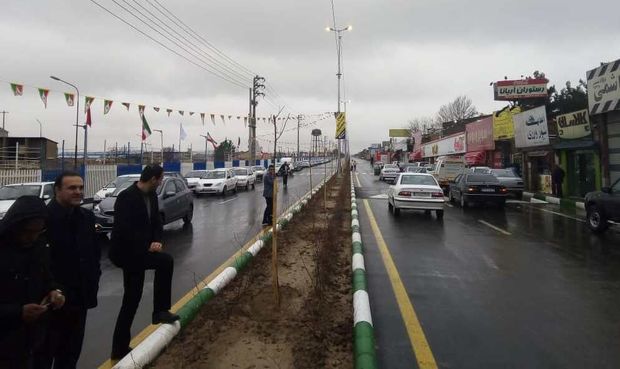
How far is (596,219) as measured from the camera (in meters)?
11.5

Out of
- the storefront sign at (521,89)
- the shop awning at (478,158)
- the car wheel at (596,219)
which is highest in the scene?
the storefront sign at (521,89)

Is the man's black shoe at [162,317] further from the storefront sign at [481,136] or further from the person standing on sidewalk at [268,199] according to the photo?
the storefront sign at [481,136]

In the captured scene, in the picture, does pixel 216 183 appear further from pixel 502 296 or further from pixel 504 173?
pixel 502 296

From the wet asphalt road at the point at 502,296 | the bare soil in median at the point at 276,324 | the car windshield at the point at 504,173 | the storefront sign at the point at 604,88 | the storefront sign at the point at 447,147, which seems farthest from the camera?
the storefront sign at the point at 447,147

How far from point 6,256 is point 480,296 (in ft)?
18.1

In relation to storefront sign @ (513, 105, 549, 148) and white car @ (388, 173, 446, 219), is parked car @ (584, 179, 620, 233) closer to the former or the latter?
white car @ (388, 173, 446, 219)

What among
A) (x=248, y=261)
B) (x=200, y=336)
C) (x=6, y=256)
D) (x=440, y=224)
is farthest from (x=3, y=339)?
(x=440, y=224)

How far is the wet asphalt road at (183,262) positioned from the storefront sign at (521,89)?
102 ft

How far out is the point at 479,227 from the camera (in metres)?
12.7

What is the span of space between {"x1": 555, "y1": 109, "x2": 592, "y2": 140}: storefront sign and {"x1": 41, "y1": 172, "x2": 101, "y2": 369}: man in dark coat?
23538mm

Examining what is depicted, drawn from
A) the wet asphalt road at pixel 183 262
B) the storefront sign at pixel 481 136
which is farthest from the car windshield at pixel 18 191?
the storefront sign at pixel 481 136

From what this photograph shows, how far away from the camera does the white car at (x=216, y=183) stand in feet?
79.7

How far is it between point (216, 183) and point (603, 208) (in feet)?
60.3

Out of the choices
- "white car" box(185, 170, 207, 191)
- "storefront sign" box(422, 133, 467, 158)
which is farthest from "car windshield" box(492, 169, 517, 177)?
"storefront sign" box(422, 133, 467, 158)
